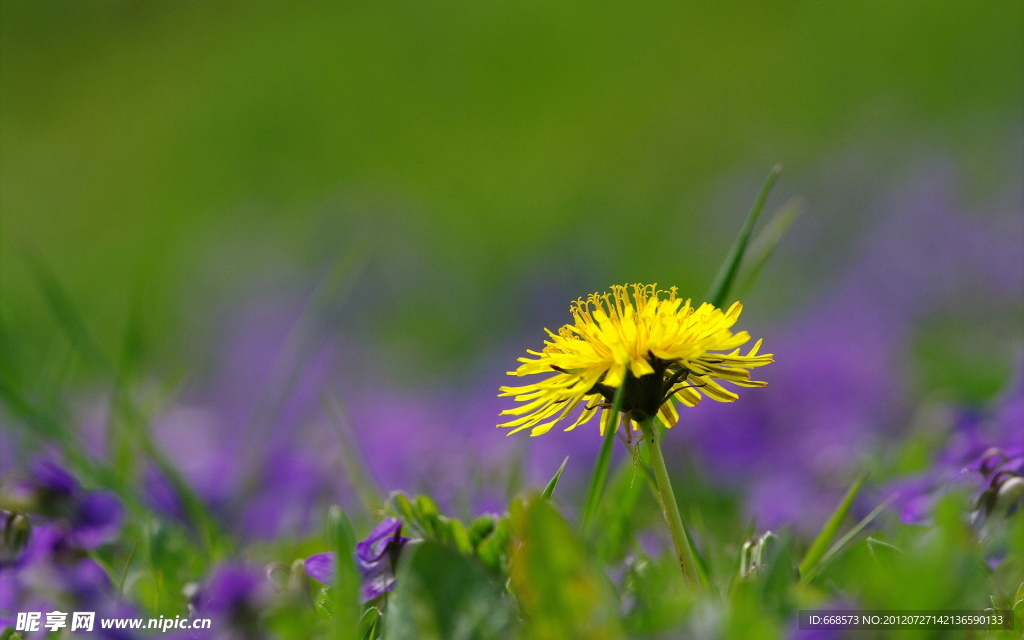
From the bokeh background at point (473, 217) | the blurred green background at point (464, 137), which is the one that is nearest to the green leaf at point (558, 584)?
the bokeh background at point (473, 217)

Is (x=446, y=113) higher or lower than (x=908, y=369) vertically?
higher

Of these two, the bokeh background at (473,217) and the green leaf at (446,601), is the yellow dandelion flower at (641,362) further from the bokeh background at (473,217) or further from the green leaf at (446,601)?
the bokeh background at (473,217)

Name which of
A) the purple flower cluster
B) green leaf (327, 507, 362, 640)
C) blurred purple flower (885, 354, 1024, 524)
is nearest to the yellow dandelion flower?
green leaf (327, 507, 362, 640)

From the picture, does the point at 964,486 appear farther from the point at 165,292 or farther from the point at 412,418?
the point at 165,292

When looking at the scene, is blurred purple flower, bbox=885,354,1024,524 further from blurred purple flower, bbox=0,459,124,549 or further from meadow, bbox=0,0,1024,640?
blurred purple flower, bbox=0,459,124,549

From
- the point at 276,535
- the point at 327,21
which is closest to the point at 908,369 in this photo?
the point at 276,535

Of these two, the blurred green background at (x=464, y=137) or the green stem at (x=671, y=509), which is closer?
the green stem at (x=671, y=509)
